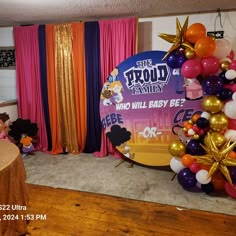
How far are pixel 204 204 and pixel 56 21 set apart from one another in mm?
3263

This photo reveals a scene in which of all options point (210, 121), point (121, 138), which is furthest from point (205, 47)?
point (121, 138)

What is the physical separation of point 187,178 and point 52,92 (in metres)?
2.43

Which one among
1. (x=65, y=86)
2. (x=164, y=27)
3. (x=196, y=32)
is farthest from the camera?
(x=65, y=86)

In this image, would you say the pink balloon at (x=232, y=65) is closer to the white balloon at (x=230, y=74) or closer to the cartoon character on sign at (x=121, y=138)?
the white balloon at (x=230, y=74)

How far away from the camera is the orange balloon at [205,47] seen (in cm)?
229

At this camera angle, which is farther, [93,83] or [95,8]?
[93,83]

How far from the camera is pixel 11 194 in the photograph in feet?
5.31

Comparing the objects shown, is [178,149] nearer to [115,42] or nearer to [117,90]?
[117,90]

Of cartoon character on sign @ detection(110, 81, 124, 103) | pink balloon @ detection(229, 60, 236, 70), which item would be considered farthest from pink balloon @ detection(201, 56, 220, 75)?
cartoon character on sign @ detection(110, 81, 124, 103)

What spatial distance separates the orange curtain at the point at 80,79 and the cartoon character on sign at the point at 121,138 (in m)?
0.65

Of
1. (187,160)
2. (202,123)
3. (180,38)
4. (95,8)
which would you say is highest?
(95,8)

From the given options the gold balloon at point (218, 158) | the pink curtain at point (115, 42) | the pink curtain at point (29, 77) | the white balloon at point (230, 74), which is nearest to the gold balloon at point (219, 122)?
the gold balloon at point (218, 158)

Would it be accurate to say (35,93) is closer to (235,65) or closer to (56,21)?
(56,21)

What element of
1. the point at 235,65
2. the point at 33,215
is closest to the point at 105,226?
the point at 33,215
